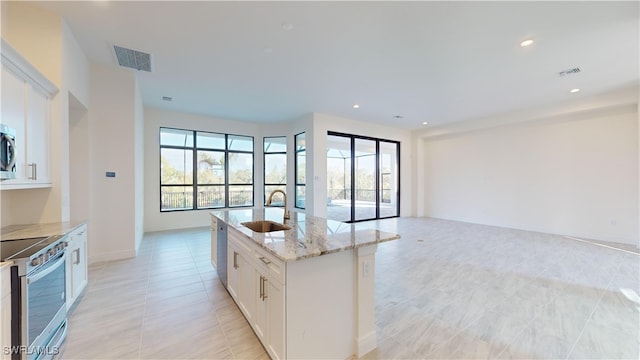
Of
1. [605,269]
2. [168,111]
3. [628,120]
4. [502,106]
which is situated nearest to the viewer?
[605,269]

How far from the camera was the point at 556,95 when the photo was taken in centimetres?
495

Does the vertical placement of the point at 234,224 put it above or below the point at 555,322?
above

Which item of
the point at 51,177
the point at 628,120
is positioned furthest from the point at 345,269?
the point at 628,120

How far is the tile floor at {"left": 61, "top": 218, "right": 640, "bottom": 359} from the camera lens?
1.93m

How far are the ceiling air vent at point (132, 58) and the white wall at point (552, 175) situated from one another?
787cm

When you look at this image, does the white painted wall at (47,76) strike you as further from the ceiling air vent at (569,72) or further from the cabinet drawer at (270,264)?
the ceiling air vent at (569,72)

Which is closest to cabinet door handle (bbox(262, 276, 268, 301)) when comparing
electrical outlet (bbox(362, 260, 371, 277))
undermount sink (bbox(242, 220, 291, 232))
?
electrical outlet (bbox(362, 260, 371, 277))

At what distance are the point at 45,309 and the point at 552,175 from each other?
8544mm

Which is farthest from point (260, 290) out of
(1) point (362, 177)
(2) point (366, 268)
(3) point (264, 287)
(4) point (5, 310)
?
(1) point (362, 177)

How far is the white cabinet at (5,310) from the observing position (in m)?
1.37

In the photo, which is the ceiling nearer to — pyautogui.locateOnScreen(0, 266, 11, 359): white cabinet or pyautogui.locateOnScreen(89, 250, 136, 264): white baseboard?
pyautogui.locateOnScreen(0, 266, 11, 359): white cabinet

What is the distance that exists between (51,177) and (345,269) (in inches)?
125

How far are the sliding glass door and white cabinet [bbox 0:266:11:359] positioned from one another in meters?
5.72

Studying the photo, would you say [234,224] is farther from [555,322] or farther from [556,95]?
[556,95]
